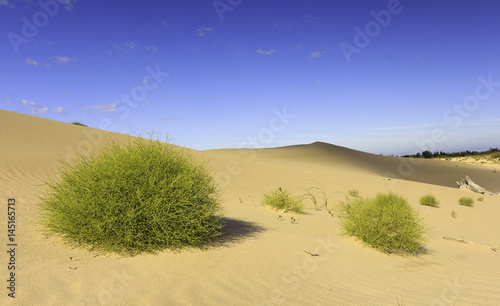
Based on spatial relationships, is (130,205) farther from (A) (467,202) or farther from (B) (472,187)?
(B) (472,187)

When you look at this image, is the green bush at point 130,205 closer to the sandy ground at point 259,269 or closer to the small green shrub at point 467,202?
the sandy ground at point 259,269

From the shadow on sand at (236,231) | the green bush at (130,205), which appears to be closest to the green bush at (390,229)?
the shadow on sand at (236,231)

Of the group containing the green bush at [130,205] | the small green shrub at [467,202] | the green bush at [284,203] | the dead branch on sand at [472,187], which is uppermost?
the green bush at [130,205]

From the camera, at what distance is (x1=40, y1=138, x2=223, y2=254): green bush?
12.8 feet

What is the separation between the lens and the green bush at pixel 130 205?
390 cm

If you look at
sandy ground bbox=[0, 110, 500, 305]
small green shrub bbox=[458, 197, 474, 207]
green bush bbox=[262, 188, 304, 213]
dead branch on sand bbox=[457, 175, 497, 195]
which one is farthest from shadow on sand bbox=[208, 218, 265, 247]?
dead branch on sand bbox=[457, 175, 497, 195]

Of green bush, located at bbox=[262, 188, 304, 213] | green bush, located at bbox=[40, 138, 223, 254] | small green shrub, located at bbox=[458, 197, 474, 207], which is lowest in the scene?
small green shrub, located at bbox=[458, 197, 474, 207]

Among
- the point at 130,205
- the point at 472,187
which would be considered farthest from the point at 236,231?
the point at 472,187

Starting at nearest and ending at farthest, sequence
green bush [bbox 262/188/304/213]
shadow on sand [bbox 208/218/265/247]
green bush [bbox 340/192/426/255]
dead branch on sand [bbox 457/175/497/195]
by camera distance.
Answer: shadow on sand [bbox 208/218/265/247], green bush [bbox 340/192/426/255], green bush [bbox 262/188/304/213], dead branch on sand [bbox 457/175/497/195]

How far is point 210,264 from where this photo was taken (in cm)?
386

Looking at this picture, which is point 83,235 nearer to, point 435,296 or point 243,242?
point 243,242

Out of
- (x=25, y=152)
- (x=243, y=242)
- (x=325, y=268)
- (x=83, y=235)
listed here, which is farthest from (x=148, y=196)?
(x=25, y=152)

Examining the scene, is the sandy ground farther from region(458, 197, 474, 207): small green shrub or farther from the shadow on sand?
region(458, 197, 474, 207): small green shrub

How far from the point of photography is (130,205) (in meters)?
3.92
